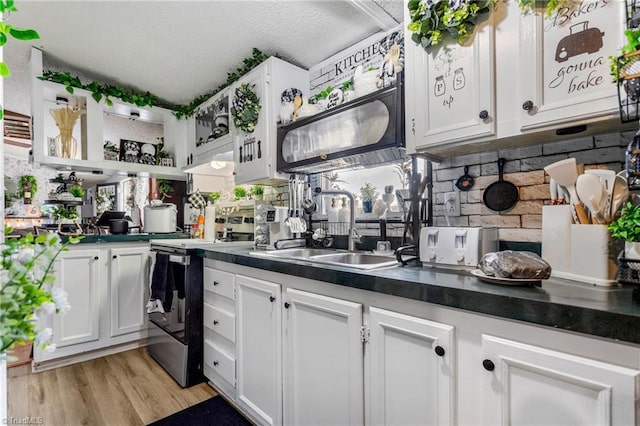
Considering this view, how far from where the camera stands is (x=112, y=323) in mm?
2709

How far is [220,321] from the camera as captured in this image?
198 cm

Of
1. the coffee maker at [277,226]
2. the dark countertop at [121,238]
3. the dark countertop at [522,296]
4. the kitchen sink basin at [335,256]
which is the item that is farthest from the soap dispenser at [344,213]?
the dark countertop at [121,238]

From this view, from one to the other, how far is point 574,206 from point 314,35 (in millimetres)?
1929

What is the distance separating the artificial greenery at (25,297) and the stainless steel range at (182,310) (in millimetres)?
1640

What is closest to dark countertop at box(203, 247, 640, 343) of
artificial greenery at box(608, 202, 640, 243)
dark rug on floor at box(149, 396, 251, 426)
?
artificial greenery at box(608, 202, 640, 243)

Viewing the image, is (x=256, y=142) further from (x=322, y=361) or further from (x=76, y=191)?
(x=76, y=191)

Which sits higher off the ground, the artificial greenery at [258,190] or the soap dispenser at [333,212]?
the artificial greenery at [258,190]

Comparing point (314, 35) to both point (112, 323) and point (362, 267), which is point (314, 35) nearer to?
point (362, 267)

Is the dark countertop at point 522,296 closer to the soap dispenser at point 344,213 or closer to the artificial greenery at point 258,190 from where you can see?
the soap dispenser at point 344,213

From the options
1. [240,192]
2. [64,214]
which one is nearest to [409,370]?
[240,192]

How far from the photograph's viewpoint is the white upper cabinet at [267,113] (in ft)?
7.78

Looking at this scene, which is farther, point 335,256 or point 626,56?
point 335,256

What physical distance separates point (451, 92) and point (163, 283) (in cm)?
222

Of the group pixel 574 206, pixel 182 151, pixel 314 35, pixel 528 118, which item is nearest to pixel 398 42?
pixel 314 35
